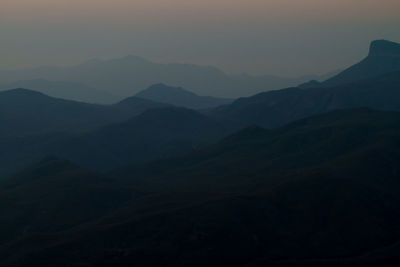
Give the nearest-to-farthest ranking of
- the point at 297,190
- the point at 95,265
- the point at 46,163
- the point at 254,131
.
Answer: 1. the point at 95,265
2. the point at 297,190
3. the point at 46,163
4. the point at 254,131

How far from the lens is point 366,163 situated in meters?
122

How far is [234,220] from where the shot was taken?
296 ft

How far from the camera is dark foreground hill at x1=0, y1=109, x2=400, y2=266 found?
261 feet

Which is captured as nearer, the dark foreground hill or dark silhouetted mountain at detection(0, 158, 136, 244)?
the dark foreground hill

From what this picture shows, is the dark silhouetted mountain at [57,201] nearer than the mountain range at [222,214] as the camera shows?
No

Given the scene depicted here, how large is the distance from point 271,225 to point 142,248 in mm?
21837

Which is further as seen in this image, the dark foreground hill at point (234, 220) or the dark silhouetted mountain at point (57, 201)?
the dark silhouetted mountain at point (57, 201)

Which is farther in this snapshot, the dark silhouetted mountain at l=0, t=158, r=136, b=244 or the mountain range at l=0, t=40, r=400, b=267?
the dark silhouetted mountain at l=0, t=158, r=136, b=244

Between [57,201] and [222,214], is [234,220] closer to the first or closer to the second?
[222,214]

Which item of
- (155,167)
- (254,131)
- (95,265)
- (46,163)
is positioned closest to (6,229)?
(95,265)

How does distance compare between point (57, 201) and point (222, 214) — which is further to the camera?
point (57, 201)

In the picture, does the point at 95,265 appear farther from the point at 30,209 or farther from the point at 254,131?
the point at 254,131

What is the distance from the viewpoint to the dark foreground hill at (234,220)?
3135 inches

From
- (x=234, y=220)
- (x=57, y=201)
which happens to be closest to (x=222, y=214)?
(x=234, y=220)
